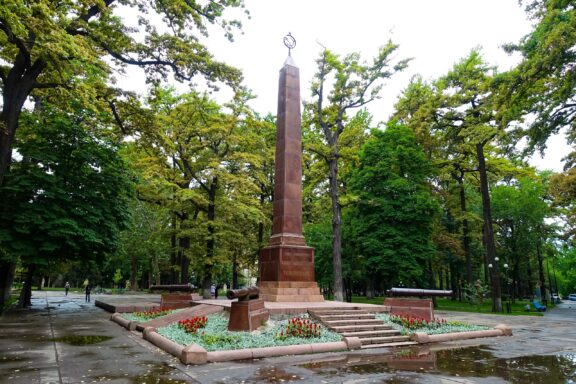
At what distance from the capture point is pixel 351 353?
8961mm

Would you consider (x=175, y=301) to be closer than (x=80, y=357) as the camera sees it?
No

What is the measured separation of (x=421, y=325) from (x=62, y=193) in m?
15.8

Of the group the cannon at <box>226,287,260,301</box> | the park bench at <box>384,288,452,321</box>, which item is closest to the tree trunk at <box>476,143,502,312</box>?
the park bench at <box>384,288,452,321</box>

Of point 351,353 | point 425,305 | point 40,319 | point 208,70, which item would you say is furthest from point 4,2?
point 425,305

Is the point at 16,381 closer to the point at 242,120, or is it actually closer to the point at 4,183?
the point at 4,183

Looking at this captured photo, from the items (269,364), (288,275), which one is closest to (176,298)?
(288,275)

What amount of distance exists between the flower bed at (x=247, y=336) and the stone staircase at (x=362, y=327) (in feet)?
1.25

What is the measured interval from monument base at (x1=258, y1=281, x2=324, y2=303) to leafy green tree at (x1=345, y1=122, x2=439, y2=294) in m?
11.6

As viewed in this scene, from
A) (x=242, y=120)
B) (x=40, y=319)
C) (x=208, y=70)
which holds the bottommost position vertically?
(x=40, y=319)

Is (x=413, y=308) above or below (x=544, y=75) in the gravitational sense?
below

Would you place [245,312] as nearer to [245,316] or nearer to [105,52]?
[245,316]

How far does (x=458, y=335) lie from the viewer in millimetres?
11312

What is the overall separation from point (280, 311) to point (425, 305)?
535cm

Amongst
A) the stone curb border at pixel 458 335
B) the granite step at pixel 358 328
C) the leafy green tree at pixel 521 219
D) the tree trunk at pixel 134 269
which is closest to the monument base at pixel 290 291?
the granite step at pixel 358 328
